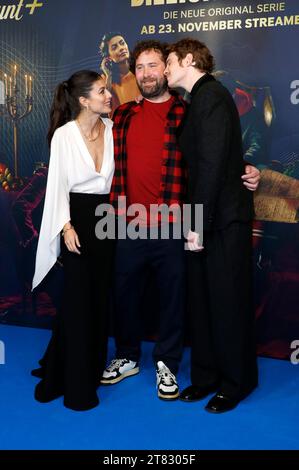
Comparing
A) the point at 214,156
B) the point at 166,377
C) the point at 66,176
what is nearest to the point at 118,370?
the point at 166,377

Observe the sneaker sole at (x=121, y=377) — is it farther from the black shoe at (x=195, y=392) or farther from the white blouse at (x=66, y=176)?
the white blouse at (x=66, y=176)

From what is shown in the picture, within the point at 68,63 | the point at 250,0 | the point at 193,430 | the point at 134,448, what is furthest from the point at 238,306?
the point at 68,63

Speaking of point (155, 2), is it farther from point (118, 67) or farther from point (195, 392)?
point (195, 392)

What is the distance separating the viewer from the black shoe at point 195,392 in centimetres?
279

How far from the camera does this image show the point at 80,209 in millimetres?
2746

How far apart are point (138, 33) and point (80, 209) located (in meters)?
1.36

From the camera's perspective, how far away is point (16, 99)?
3.82 m

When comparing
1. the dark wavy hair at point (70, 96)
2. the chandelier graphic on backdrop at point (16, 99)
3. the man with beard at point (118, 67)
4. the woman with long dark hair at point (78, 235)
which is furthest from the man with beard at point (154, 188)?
the chandelier graphic on backdrop at point (16, 99)

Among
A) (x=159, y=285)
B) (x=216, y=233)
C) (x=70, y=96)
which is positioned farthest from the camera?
(x=159, y=285)

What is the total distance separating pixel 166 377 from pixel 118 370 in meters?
0.31

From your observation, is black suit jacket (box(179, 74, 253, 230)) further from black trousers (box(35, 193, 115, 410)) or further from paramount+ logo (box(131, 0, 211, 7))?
paramount+ logo (box(131, 0, 211, 7))

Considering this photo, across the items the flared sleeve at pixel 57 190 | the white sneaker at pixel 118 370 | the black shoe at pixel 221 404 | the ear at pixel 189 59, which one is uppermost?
the ear at pixel 189 59

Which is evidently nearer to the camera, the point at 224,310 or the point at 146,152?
the point at 224,310

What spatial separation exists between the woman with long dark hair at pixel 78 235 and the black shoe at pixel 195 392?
1.47 feet
